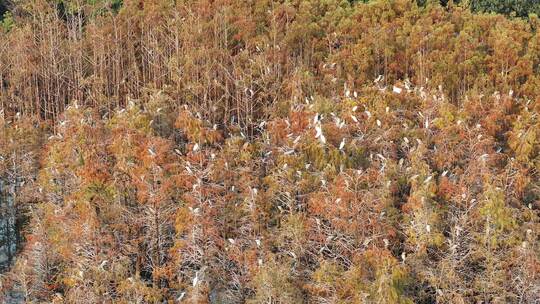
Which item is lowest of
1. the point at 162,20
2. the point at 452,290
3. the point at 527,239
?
the point at 452,290

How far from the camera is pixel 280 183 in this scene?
18.3 m

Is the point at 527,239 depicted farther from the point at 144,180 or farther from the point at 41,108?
the point at 41,108

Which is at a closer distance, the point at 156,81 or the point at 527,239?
the point at 527,239

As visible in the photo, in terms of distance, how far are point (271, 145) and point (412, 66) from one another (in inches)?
344

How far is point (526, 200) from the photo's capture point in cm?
1895

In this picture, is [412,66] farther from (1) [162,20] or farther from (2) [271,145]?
(1) [162,20]

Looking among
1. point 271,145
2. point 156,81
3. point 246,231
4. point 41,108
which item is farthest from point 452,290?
point 41,108

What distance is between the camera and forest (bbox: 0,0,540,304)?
16672 mm

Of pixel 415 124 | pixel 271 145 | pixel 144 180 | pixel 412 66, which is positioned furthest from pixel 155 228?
pixel 412 66

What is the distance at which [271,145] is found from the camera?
20.6 meters

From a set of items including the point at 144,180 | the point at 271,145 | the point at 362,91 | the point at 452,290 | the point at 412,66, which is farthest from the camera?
the point at 412,66

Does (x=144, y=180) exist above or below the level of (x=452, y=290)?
above

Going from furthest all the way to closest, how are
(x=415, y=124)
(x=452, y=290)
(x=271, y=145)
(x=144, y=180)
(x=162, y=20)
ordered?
1. (x=162, y=20)
2. (x=415, y=124)
3. (x=271, y=145)
4. (x=144, y=180)
5. (x=452, y=290)

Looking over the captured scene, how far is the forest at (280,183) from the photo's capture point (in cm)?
1667
